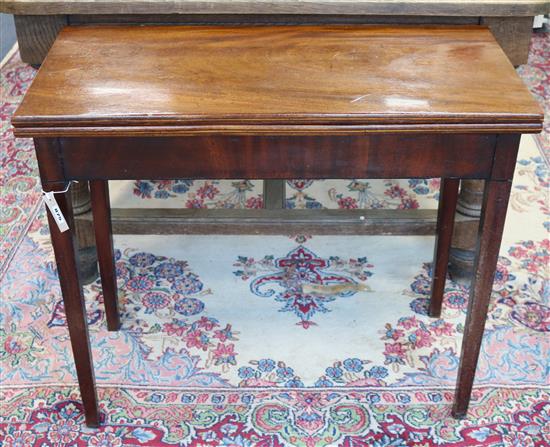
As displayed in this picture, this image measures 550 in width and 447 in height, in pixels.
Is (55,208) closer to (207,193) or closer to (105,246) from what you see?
(105,246)

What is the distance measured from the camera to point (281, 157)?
4.06ft

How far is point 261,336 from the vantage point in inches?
72.1

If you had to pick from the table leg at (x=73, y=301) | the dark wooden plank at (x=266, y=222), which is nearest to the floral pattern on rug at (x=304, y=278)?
the dark wooden plank at (x=266, y=222)

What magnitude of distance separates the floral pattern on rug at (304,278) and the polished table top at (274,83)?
718 millimetres

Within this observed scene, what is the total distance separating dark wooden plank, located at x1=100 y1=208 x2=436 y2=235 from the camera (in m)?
1.95

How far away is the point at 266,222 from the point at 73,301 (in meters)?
0.66

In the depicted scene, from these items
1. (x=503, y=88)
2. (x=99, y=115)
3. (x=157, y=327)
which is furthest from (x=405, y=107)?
(x=157, y=327)

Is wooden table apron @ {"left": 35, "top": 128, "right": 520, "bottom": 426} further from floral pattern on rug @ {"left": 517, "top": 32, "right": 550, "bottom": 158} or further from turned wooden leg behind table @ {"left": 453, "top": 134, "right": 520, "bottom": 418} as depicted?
floral pattern on rug @ {"left": 517, "top": 32, "right": 550, "bottom": 158}

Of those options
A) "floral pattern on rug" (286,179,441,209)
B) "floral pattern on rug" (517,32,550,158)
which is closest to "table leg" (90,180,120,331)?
"floral pattern on rug" (286,179,441,209)

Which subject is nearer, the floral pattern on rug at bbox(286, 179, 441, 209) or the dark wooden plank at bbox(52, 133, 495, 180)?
the dark wooden plank at bbox(52, 133, 495, 180)

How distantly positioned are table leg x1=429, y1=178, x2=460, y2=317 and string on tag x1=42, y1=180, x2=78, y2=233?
2.74ft

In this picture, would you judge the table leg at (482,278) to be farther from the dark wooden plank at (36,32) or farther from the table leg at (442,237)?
the dark wooden plank at (36,32)

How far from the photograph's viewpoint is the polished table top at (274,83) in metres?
1.17

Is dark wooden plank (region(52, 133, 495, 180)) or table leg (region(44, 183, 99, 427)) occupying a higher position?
dark wooden plank (region(52, 133, 495, 180))
